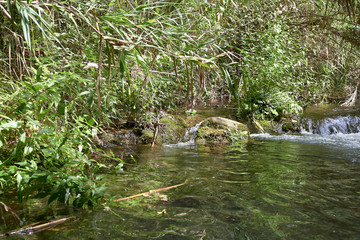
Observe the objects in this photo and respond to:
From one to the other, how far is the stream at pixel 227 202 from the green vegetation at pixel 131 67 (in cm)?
25

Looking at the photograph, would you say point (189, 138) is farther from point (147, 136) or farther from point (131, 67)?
point (131, 67)

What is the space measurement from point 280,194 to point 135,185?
4.57 ft

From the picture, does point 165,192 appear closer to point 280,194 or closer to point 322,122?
point 280,194

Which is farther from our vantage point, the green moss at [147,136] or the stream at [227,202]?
the green moss at [147,136]

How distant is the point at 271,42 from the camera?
324 inches

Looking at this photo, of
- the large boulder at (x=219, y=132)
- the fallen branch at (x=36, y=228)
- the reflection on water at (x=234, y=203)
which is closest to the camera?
the fallen branch at (x=36, y=228)

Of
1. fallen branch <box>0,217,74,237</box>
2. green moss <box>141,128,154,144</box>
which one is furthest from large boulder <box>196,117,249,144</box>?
fallen branch <box>0,217,74,237</box>

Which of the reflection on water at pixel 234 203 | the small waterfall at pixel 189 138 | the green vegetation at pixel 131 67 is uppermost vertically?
the green vegetation at pixel 131 67

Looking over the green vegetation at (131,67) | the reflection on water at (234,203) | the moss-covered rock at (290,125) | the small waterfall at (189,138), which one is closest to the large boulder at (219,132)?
the small waterfall at (189,138)

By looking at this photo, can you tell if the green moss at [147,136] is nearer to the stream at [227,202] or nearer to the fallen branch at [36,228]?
the stream at [227,202]

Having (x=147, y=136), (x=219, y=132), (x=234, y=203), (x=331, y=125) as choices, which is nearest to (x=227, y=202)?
(x=234, y=203)

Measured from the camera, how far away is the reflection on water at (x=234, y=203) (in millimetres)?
2248

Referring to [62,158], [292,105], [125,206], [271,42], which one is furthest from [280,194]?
[292,105]

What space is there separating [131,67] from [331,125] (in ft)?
20.7
